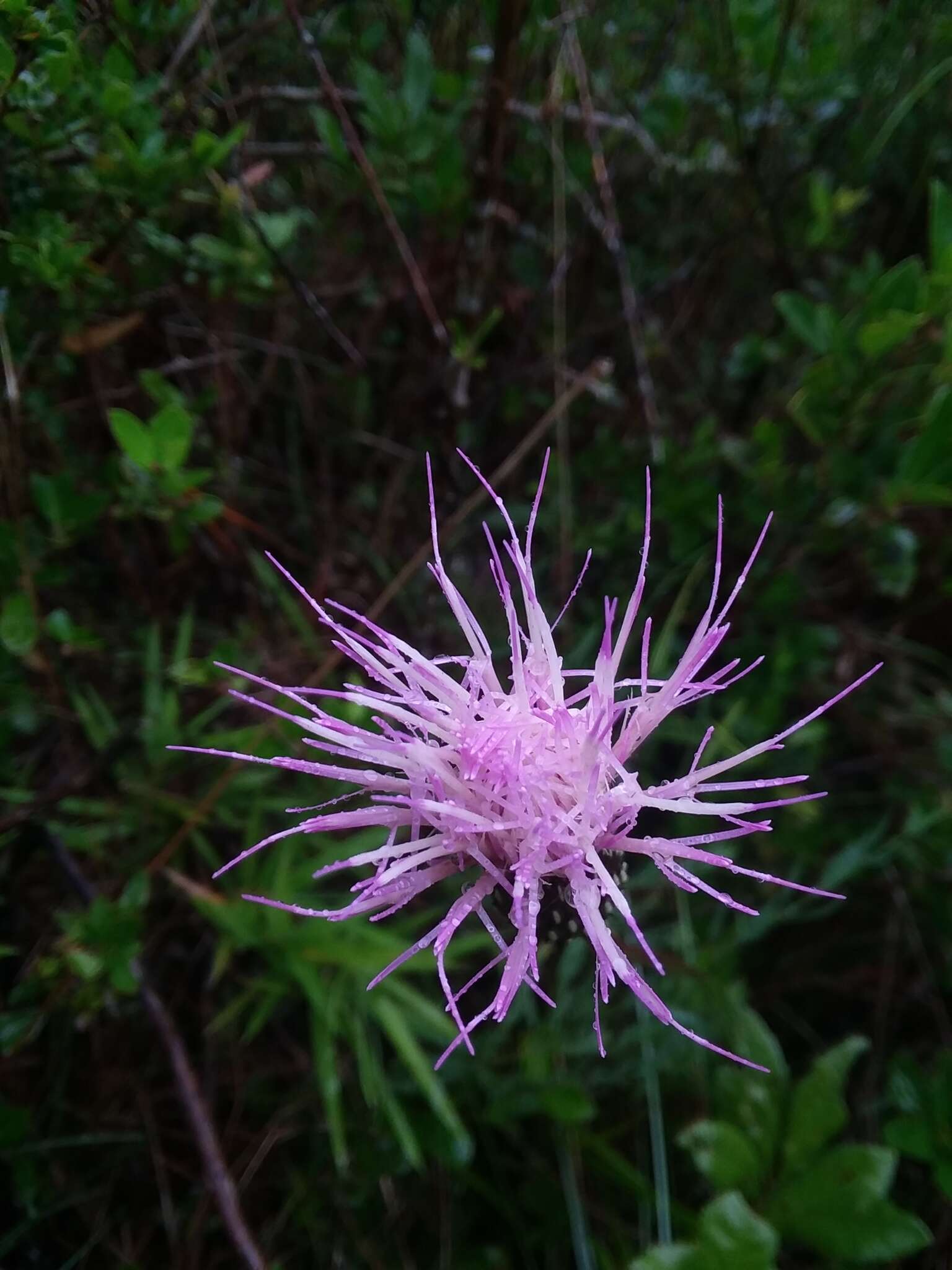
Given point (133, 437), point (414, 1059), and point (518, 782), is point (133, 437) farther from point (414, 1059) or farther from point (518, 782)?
point (414, 1059)

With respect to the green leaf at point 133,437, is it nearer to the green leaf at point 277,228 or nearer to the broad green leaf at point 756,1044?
the green leaf at point 277,228

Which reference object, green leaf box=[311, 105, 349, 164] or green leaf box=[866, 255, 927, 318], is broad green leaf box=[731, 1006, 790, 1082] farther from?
green leaf box=[311, 105, 349, 164]

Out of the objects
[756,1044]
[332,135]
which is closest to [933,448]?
[756,1044]

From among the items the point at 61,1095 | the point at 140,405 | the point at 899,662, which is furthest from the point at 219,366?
the point at 899,662

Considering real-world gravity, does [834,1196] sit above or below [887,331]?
below

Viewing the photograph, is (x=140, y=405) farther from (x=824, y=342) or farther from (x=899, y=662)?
(x=899, y=662)

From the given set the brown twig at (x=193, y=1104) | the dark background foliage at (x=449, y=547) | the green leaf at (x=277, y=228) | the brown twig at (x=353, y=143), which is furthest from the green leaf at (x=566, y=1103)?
the green leaf at (x=277, y=228)

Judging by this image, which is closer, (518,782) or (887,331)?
(518,782)
